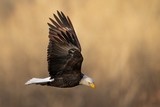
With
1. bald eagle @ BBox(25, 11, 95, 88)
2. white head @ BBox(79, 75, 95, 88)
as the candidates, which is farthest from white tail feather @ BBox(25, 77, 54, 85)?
white head @ BBox(79, 75, 95, 88)

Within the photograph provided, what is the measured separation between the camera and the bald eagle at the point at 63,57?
19.4 metres

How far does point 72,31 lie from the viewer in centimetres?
1955

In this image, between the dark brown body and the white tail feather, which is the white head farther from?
the white tail feather

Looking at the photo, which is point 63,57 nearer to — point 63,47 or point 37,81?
point 63,47

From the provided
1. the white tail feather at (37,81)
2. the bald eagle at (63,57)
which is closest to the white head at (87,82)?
the bald eagle at (63,57)

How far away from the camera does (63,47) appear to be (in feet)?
63.9

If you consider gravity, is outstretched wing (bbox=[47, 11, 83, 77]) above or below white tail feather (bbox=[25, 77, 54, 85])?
above

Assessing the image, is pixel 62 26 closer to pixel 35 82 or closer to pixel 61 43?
pixel 61 43

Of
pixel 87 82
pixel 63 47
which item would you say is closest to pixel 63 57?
pixel 63 47

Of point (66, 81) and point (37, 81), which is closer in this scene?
point (37, 81)

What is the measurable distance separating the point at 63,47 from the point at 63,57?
0.29 m

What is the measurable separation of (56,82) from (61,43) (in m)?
1.18

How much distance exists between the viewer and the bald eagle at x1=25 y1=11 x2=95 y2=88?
19.4 m

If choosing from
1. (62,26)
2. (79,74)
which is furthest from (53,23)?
(79,74)
